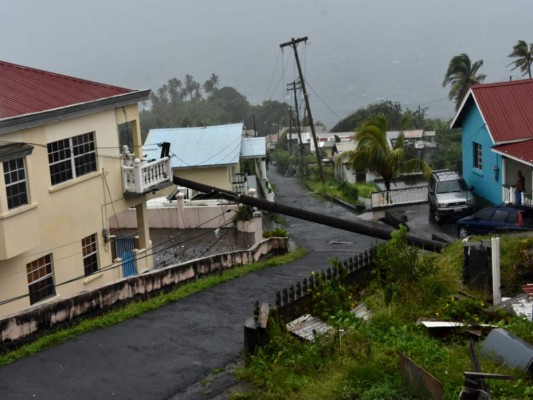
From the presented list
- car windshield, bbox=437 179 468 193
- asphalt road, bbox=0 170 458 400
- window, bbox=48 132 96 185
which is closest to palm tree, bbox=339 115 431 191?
car windshield, bbox=437 179 468 193

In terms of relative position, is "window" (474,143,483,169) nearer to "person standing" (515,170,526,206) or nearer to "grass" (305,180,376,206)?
"person standing" (515,170,526,206)

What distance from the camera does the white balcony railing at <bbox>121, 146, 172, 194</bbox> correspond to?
2352 cm

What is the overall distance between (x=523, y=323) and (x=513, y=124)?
1953 cm

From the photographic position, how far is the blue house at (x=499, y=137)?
27828mm

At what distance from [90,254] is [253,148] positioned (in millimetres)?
17110

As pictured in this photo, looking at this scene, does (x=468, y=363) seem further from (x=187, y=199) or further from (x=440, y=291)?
(x=187, y=199)

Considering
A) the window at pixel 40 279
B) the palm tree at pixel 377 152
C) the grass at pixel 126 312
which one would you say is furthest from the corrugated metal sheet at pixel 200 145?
the window at pixel 40 279

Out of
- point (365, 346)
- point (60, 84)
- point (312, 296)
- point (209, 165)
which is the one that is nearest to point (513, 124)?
point (209, 165)

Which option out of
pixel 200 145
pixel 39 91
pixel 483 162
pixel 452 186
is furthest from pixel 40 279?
pixel 200 145

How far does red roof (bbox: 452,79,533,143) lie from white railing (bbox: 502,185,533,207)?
6.03 feet

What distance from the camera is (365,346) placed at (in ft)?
33.8

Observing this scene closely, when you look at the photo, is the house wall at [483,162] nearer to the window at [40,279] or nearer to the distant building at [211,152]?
the distant building at [211,152]

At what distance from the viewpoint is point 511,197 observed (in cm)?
2739

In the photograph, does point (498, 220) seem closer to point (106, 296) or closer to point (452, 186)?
point (452, 186)
